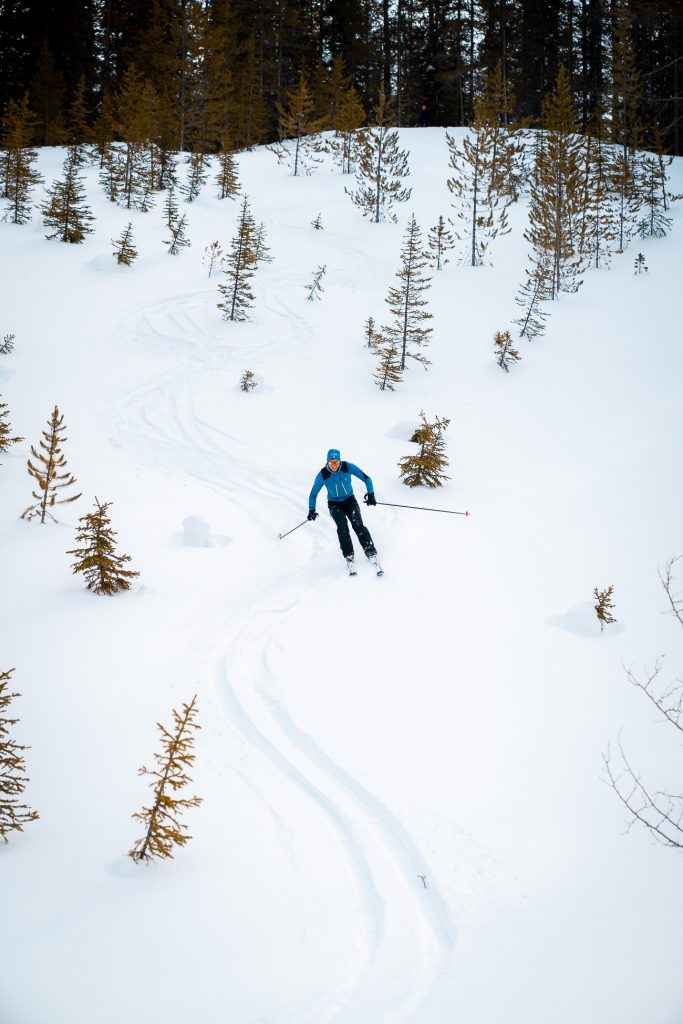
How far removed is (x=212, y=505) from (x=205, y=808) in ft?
23.1

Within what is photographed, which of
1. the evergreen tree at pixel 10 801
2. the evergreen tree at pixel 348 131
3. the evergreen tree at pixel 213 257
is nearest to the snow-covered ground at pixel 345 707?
the evergreen tree at pixel 10 801

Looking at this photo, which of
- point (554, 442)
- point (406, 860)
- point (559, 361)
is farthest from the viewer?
point (559, 361)

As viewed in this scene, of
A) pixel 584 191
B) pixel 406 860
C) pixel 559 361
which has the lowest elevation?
pixel 406 860

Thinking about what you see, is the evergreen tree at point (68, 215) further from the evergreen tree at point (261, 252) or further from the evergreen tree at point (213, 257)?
the evergreen tree at point (261, 252)

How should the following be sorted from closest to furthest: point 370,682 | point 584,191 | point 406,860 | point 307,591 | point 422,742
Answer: point 406,860, point 422,742, point 370,682, point 307,591, point 584,191

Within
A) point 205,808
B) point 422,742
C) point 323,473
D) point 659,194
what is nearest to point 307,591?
point 323,473

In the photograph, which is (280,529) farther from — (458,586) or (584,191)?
(584,191)

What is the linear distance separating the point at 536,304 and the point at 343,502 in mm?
15933

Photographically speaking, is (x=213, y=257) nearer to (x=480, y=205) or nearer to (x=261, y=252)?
(x=261, y=252)

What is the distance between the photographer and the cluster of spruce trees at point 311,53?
36219 millimetres

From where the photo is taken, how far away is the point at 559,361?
18.1 metres

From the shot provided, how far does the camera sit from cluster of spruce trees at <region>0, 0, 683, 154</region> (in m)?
36.2

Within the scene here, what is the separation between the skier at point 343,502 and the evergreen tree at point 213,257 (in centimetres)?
1663

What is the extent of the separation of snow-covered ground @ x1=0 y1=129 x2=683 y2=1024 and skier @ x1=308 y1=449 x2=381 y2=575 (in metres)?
0.45
